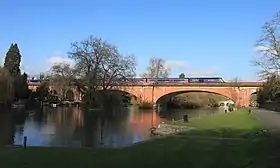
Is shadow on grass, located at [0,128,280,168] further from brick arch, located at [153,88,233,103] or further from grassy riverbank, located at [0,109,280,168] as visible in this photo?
brick arch, located at [153,88,233,103]

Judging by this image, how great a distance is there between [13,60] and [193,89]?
41.7 meters

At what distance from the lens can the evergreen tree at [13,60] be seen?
8156cm

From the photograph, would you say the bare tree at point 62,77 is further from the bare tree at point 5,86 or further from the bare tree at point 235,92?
the bare tree at point 235,92

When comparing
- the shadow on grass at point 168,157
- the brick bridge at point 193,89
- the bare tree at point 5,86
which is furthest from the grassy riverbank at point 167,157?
the brick bridge at point 193,89

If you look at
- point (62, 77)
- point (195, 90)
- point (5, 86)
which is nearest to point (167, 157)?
point (5, 86)

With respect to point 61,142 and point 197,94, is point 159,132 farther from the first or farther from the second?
point 197,94

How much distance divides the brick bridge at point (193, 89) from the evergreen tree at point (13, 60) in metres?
9.63

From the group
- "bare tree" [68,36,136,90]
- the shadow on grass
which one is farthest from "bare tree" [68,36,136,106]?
the shadow on grass

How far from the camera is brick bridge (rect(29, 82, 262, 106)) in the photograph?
89.8 meters

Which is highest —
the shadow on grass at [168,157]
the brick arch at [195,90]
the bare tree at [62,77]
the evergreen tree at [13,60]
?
the evergreen tree at [13,60]

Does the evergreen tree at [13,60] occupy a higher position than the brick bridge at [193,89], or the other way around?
the evergreen tree at [13,60]

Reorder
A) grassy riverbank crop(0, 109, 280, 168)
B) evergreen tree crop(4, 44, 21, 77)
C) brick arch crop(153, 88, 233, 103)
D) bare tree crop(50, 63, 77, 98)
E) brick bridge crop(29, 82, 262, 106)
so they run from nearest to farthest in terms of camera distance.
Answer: grassy riverbank crop(0, 109, 280, 168)
bare tree crop(50, 63, 77, 98)
evergreen tree crop(4, 44, 21, 77)
brick bridge crop(29, 82, 262, 106)
brick arch crop(153, 88, 233, 103)

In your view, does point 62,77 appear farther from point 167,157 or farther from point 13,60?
point 167,157

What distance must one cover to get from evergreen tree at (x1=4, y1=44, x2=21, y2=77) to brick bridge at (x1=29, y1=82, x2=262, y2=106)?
9.63 meters
